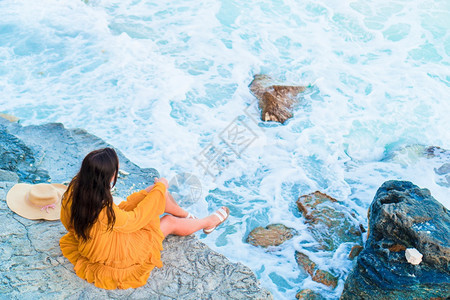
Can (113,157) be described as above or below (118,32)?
above

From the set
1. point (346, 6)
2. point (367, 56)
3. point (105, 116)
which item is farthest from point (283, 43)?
point (105, 116)

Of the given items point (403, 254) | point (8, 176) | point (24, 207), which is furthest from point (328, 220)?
point (8, 176)

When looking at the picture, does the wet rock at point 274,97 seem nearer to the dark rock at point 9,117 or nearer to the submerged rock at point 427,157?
the submerged rock at point 427,157

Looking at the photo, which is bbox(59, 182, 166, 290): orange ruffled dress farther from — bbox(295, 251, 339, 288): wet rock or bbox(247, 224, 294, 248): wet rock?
bbox(295, 251, 339, 288): wet rock

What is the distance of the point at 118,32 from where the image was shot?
8.80 metres

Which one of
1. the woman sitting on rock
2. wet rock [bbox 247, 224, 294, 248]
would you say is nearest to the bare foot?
wet rock [bbox 247, 224, 294, 248]

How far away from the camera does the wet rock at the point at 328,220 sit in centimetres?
477

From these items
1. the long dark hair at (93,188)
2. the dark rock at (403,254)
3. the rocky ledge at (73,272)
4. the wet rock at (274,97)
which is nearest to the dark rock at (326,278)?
the dark rock at (403,254)

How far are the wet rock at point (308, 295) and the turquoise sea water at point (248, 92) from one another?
0.33ft

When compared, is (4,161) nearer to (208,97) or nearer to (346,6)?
(208,97)

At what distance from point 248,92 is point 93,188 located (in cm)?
506

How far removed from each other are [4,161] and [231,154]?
3043 mm

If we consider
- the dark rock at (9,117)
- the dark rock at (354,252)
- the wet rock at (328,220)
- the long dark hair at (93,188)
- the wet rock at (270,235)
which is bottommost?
the wet rock at (270,235)

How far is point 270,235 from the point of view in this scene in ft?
15.6
